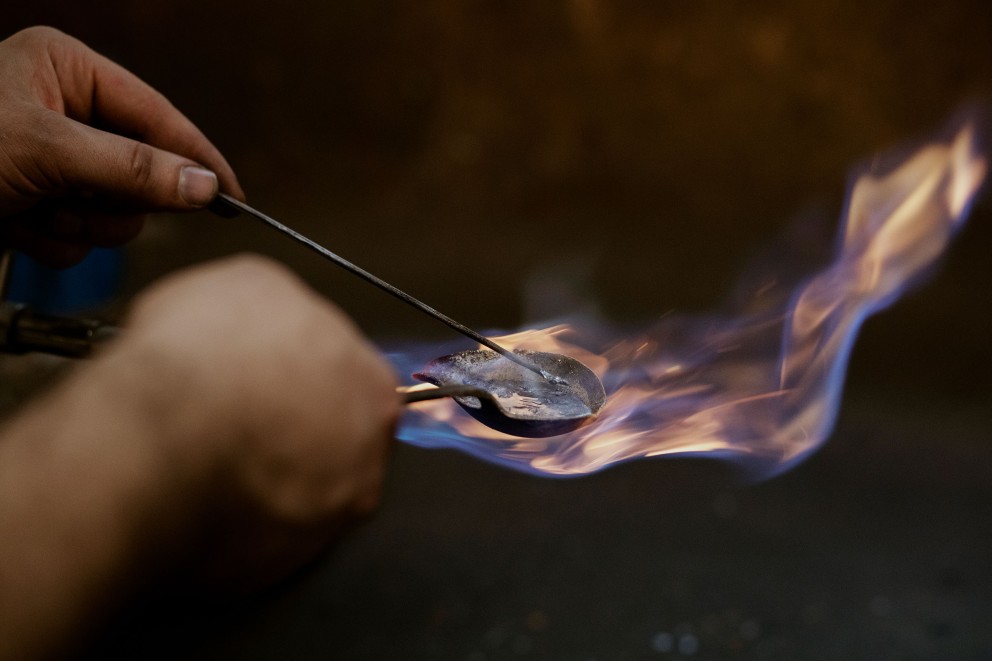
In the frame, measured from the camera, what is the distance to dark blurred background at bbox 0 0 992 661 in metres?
1.04

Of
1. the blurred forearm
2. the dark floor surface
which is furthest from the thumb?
the dark floor surface

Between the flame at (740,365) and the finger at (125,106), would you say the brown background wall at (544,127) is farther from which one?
the finger at (125,106)

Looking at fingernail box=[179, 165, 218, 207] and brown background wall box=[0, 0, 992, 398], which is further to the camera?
brown background wall box=[0, 0, 992, 398]

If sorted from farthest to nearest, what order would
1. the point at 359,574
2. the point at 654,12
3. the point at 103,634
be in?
1. the point at 654,12
2. the point at 359,574
3. the point at 103,634

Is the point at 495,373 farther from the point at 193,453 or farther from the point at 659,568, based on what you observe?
the point at 659,568

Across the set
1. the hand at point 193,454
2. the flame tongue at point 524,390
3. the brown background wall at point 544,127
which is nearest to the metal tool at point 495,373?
the flame tongue at point 524,390

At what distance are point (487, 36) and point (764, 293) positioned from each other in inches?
38.3

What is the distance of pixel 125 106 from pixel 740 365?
624 mm

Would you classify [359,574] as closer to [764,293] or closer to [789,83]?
[764,293]

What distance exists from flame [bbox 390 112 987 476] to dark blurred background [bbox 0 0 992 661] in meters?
0.24

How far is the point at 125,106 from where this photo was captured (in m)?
0.78

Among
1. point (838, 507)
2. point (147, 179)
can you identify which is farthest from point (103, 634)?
point (838, 507)

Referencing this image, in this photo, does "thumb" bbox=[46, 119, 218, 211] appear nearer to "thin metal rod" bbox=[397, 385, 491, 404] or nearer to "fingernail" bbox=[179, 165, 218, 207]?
"fingernail" bbox=[179, 165, 218, 207]

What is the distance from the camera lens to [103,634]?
0.37 m
